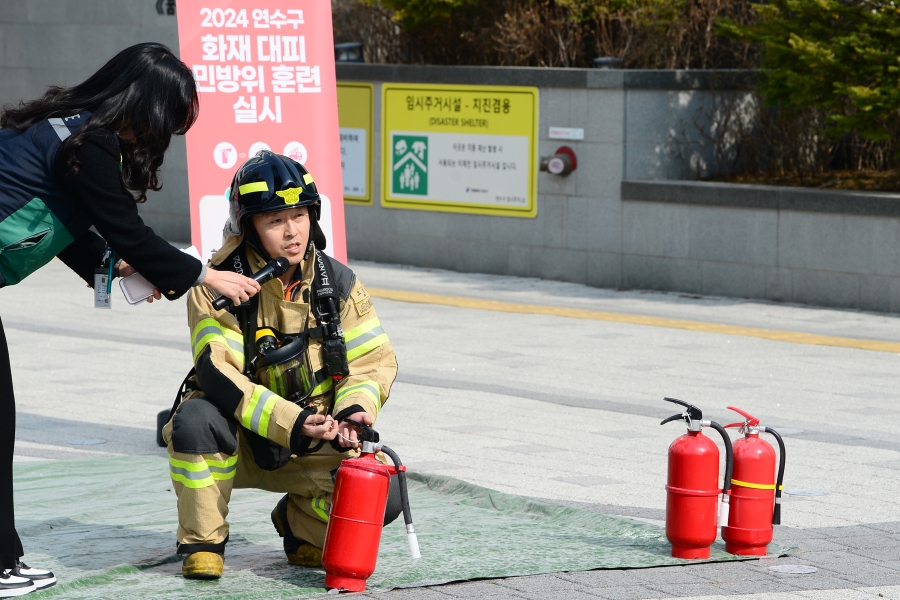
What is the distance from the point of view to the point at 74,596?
4391 millimetres

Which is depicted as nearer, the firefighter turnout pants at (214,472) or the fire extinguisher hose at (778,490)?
the firefighter turnout pants at (214,472)

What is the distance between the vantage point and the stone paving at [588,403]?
4836 millimetres

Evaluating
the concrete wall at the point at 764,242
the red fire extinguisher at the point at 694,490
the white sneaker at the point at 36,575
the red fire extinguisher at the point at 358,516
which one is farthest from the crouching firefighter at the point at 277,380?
the concrete wall at the point at 764,242

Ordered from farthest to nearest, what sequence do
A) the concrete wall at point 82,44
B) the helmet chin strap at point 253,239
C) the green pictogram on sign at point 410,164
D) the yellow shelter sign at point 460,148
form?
the concrete wall at point 82,44 < the green pictogram on sign at point 410,164 < the yellow shelter sign at point 460,148 < the helmet chin strap at point 253,239

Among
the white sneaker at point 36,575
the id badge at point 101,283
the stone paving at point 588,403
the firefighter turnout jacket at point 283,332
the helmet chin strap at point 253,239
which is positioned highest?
the helmet chin strap at point 253,239

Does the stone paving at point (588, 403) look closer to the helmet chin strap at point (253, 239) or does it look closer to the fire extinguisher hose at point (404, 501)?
the fire extinguisher hose at point (404, 501)

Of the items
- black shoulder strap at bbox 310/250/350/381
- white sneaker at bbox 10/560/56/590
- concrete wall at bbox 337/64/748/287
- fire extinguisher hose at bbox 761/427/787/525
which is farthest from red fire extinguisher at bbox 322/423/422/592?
concrete wall at bbox 337/64/748/287

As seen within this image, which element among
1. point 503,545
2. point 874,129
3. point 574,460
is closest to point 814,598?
point 503,545

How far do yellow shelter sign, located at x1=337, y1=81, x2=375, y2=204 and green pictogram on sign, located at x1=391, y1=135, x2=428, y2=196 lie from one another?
0.32 m

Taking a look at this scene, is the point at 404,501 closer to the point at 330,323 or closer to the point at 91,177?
the point at 330,323

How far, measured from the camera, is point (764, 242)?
1179 centimetres

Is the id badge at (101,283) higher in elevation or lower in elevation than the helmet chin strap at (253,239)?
lower

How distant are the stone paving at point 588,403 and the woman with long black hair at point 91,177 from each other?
3.83 feet

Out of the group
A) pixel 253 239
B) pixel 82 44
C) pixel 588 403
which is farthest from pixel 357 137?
pixel 253 239
